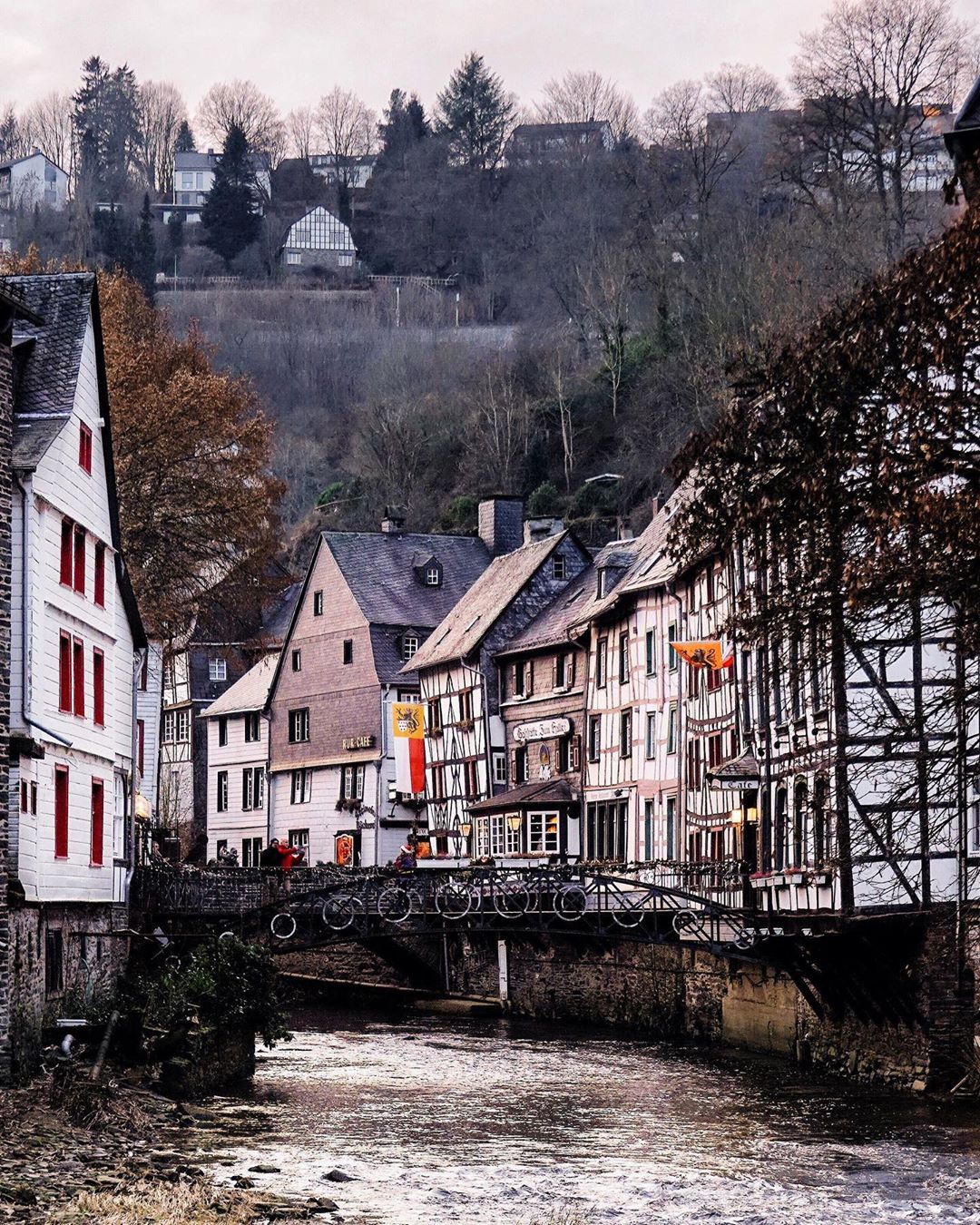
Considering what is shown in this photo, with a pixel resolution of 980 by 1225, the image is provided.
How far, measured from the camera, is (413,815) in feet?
227

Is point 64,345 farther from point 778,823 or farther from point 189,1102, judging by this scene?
point 778,823

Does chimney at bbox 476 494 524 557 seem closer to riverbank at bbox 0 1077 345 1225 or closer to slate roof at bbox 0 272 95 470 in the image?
slate roof at bbox 0 272 95 470

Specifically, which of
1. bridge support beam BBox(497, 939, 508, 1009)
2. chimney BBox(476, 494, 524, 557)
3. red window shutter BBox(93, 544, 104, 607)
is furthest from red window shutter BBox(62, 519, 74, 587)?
chimney BBox(476, 494, 524, 557)

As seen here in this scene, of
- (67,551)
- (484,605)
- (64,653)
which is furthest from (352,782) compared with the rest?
(67,551)

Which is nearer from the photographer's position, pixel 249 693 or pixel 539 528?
pixel 539 528

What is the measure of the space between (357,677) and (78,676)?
123 ft

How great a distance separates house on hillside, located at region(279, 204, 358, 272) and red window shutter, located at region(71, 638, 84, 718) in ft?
348

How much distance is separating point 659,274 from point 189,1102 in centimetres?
5569

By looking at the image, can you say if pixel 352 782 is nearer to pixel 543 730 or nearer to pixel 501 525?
pixel 501 525

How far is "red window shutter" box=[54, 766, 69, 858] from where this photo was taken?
32312mm

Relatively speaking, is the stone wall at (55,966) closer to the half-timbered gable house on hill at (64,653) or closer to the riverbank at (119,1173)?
the half-timbered gable house on hill at (64,653)

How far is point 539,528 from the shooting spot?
67.4 m

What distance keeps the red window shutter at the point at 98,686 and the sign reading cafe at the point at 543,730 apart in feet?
74.6

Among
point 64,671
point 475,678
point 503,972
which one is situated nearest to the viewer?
point 64,671
